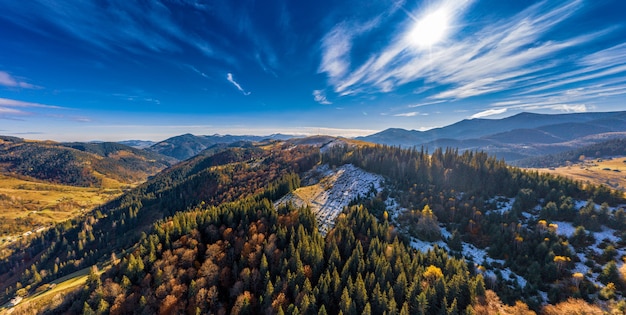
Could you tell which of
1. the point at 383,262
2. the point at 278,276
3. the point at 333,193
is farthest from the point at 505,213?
the point at 278,276

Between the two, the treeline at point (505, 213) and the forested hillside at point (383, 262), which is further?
the treeline at point (505, 213)

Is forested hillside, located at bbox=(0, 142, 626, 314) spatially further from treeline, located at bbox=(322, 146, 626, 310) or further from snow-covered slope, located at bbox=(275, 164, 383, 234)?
snow-covered slope, located at bbox=(275, 164, 383, 234)

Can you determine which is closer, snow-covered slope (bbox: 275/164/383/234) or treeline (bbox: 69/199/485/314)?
treeline (bbox: 69/199/485/314)

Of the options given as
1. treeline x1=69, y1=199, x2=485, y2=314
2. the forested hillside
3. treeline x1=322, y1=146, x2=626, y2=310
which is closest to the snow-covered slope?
treeline x1=322, y1=146, x2=626, y2=310

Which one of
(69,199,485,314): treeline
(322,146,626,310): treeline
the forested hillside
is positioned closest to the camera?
(69,199,485,314): treeline

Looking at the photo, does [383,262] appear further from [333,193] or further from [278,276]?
[333,193]

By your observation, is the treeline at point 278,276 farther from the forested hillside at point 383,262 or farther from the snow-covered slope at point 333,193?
the snow-covered slope at point 333,193

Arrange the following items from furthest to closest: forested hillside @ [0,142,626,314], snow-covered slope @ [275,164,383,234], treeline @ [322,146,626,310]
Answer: snow-covered slope @ [275,164,383,234] → treeline @ [322,146,626,310] → forested hillside @ [0,142,626,314]

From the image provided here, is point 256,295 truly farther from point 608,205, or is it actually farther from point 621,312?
point 608,205

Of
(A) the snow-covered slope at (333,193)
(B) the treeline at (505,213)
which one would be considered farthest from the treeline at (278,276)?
Answer: (A) the snow-covered slope at (333,193)
